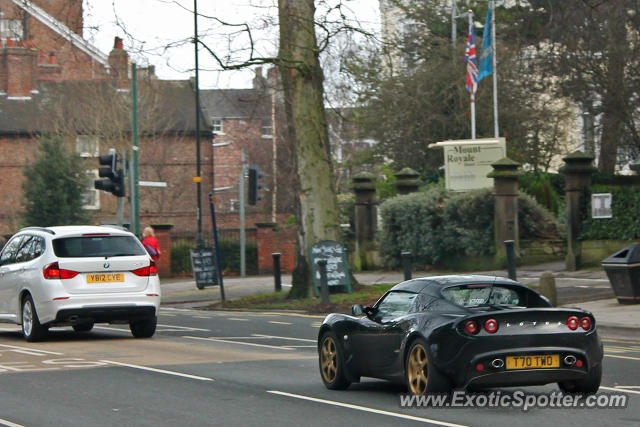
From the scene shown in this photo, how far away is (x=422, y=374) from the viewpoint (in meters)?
9.80

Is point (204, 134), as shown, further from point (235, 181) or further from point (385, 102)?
point (235, 181)

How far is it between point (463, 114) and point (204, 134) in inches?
1022

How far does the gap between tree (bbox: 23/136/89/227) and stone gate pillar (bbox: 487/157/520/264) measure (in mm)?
27215

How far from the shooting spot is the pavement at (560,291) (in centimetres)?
1783

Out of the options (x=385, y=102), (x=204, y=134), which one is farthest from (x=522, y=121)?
(x=204, y=134)

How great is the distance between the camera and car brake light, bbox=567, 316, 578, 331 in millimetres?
9633

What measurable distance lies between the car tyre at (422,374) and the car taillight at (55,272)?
27.1 feet

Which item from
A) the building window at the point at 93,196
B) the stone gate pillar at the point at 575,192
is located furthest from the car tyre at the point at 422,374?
the building window at the point at 93,196

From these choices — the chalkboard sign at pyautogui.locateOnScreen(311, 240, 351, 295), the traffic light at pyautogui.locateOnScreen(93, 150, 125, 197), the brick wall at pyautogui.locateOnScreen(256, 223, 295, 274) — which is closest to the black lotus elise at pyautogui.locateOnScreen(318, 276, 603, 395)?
the chalkboard sign at pyautogui.locateOnScreen(311, 240, 351, 295)

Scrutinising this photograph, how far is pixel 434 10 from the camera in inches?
1956

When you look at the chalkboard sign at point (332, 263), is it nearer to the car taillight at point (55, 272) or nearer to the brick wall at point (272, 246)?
the car taillight at point (55, 272)

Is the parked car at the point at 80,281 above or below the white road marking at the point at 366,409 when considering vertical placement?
above

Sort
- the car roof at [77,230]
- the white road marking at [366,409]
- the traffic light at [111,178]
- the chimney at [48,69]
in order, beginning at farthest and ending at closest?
the chimney at [48,69]
the traffic light at [111,178]
the car roof at [77,230]
the white road marking at [366,409]

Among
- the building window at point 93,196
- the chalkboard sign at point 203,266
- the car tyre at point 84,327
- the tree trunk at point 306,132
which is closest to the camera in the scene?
the car tyre at point 84,327
